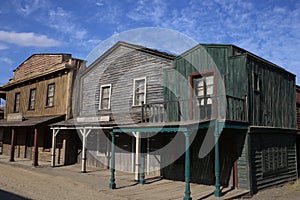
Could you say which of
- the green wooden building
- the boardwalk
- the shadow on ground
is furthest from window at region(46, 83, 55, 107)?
the shadow on ground

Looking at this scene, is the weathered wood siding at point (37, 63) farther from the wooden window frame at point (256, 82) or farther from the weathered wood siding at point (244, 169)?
the weathered wood siding at point (244, 169)

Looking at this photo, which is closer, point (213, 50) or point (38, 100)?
point (213, 50)

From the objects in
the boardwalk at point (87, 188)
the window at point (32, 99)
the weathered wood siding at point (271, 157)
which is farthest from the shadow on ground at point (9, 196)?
the window at point (32, 99)

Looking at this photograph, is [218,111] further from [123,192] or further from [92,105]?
[92,105]

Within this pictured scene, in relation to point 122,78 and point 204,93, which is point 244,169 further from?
point 122,78

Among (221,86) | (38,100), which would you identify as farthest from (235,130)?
(38,100)

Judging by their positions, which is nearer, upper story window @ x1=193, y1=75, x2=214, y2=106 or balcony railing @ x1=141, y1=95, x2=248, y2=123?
balcony railing @ x1=141, y1=95, x2=248, y2=123

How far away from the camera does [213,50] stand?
12.1 meters

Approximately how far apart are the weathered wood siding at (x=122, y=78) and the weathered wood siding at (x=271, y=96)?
13.7 ft

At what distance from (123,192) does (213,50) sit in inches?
272

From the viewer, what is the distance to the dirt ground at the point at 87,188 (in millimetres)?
9234

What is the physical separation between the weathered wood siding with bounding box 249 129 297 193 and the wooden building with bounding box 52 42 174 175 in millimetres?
4768

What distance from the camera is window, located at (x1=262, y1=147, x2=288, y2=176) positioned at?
11414 mm

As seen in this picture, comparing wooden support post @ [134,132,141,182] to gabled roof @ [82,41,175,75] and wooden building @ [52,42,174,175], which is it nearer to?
wooden building @ [52,42,174,175]
